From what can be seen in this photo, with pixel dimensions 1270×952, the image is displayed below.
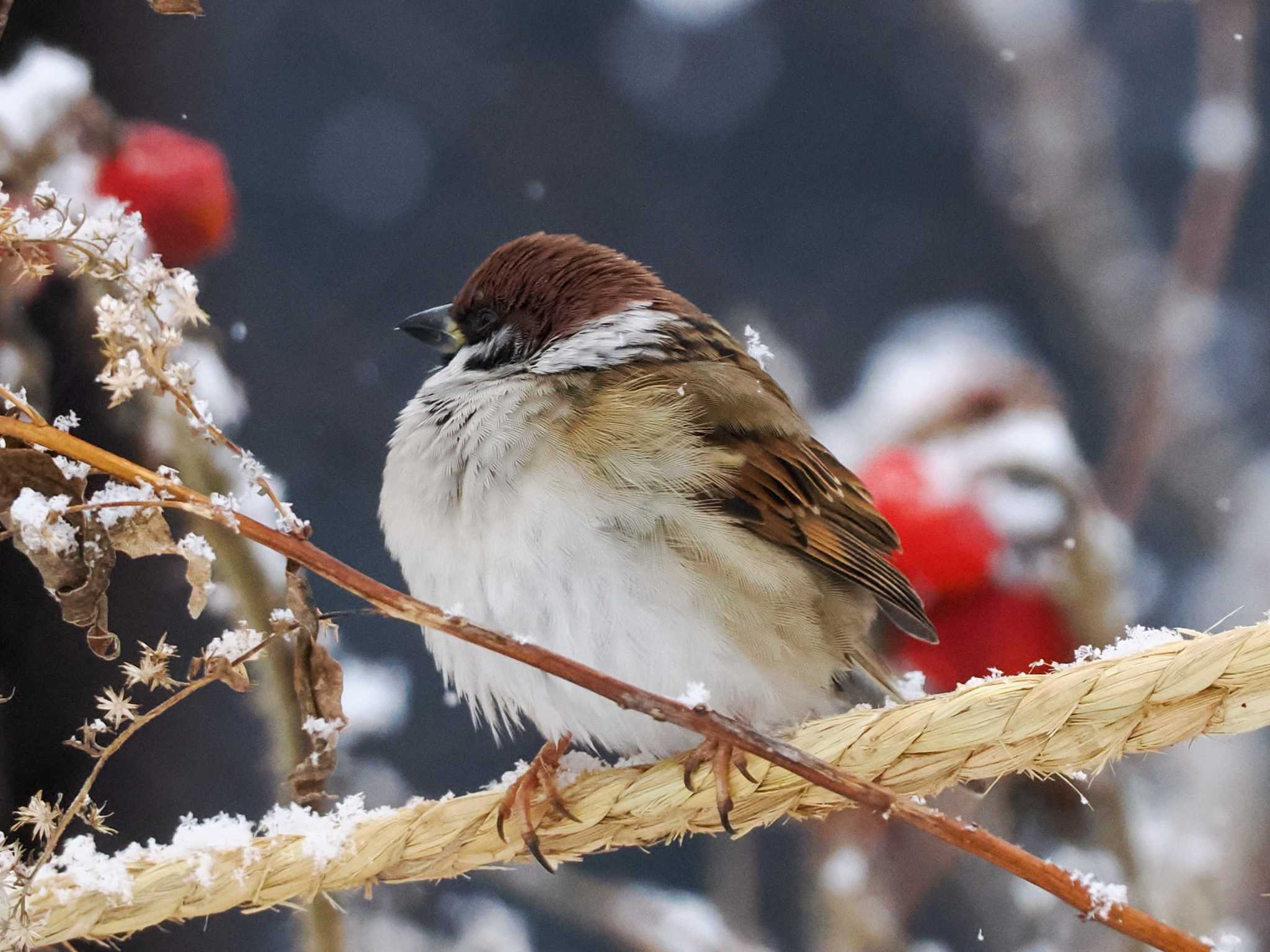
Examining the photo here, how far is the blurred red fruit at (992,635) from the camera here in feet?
3.11

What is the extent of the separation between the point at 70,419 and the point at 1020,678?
1.39 feet

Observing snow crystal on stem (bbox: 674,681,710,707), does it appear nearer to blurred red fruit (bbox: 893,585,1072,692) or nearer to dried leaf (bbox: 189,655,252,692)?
dried leaf (bbox: 189,655,252,692)

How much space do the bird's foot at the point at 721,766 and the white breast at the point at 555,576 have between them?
8cm

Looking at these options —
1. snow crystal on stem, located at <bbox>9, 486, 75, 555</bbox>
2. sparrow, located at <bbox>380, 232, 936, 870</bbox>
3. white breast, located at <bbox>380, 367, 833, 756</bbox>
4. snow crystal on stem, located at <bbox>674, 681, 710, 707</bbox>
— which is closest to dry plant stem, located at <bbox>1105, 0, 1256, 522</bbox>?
sparrow, located at <bbox>380, 232, 936, 870</bbox>

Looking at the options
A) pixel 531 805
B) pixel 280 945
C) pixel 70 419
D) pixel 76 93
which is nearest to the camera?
pixel 70 419

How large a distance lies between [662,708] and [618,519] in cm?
26

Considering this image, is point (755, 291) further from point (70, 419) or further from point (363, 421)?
point (70, 419)

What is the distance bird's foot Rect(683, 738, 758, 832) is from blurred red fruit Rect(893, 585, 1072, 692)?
1.09 feet

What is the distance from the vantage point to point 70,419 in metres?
0.48

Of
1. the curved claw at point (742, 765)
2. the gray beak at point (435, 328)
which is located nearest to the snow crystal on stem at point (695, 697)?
the curved claw at point (742, 765)

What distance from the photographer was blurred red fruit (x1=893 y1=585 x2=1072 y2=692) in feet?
3.11

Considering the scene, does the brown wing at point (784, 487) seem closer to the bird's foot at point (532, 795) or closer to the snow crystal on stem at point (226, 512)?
the bird's foot at point (532, 795)

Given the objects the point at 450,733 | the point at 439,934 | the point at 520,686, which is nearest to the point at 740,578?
the point at 520,686

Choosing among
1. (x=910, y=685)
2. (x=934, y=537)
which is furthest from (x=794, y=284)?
(x=910, y=685)
